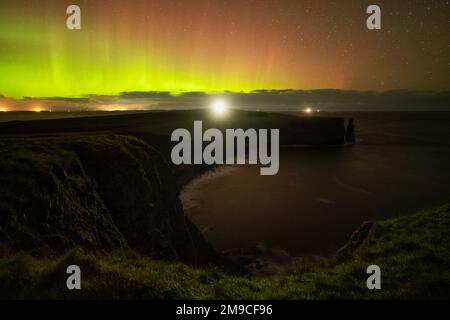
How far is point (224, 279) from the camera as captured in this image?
10.0m

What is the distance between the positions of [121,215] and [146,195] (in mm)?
3210

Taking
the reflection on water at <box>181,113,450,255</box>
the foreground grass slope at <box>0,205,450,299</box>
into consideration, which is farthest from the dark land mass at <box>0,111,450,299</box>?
the reflection on water at <box>181,113,450,255</box>

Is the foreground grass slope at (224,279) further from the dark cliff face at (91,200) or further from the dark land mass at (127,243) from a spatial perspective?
the dark cliff face at (91,200)

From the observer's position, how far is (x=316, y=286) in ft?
32.0

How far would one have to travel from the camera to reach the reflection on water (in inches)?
1357

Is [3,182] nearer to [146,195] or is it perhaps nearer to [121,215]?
[121,215]

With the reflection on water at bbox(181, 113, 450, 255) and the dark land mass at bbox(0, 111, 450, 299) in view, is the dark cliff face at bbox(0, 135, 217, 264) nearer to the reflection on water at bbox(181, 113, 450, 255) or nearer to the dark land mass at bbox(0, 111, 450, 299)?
the dark land mass at bbox(0, 111, 450, 299)

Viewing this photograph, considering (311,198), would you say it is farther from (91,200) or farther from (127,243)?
(91,200)

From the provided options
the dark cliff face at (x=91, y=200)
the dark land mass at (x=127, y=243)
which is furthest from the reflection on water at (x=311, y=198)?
the dark land mass at (x=127, y=243)

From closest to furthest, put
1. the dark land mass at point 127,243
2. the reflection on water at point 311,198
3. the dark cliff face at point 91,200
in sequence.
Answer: the dark land mass at point 127,243, the dark cliff face at point 91,200, the reflection on water at point 311,198

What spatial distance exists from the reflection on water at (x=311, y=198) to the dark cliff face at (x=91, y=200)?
11.6 metres

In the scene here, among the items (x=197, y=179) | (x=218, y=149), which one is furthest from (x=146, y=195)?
(x=218, y=149)

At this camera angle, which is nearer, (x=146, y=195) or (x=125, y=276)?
(x=125, y=276)

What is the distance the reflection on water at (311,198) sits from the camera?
3447 cm
